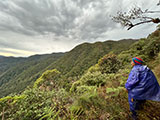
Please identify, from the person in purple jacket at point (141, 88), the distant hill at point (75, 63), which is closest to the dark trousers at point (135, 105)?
the person in purple jacket at point (141, 88)

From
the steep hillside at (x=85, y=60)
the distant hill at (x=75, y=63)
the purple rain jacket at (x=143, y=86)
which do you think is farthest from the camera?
the distant hill at (x=75, y=63)

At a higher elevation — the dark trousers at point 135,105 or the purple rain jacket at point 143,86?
the purple rain jacket at point 143,86

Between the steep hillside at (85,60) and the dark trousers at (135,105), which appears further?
the steep hillside at (85,60)

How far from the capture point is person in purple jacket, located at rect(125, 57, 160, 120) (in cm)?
164

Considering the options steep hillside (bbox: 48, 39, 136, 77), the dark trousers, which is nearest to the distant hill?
steep hillside (bbox: 48, 39, 136, 77)

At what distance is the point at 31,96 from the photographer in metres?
2.45

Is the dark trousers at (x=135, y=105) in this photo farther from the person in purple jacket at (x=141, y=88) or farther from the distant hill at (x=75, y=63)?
the distant hill at (x=75, y=63)

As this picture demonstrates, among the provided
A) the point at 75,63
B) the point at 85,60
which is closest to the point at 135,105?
the point at 85,60

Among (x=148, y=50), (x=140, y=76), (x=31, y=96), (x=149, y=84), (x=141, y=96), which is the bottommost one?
(x=31, y=96)

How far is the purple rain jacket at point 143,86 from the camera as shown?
5.38 ft

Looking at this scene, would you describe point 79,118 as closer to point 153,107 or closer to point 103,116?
point 103,116

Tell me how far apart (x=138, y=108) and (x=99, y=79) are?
277cm

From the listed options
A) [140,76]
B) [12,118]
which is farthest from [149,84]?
[12,118]

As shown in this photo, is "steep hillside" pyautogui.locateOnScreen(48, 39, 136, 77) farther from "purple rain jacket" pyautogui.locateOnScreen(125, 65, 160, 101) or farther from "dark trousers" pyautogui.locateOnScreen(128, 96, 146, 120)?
"dark trousers" pyautogui.locateOnScreen(128, 96, 146, 120)
